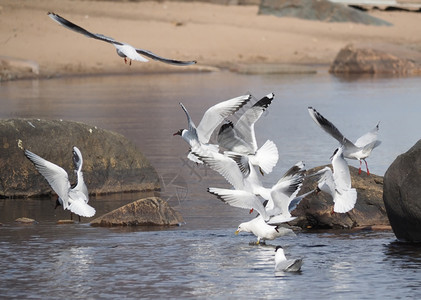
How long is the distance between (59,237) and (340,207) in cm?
305

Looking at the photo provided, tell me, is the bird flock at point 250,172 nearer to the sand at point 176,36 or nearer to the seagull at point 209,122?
the seagull at point 209,122

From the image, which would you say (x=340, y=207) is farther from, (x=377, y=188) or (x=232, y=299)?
(x=232, y=299)

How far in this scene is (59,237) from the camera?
41.3 feet

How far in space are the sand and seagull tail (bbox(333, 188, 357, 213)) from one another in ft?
87.1

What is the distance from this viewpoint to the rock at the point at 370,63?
138ft

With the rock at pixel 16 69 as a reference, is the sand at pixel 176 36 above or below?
above

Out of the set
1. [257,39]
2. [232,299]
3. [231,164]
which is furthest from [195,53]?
[232,299]

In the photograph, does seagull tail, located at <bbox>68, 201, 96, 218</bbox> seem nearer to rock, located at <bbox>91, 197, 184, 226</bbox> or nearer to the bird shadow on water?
rock, located at <bbox>91, 197, 184, 226</bbox>

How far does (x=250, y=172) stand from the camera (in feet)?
41.6

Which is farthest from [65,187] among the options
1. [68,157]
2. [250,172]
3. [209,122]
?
[68,157]

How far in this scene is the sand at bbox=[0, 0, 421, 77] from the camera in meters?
40.8

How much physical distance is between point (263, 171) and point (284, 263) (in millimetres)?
2652

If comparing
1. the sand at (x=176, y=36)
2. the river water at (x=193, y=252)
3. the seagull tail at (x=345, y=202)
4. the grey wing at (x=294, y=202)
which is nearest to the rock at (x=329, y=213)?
the river water at (x=193, y=252)

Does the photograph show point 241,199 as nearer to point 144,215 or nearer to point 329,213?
point 329,213
